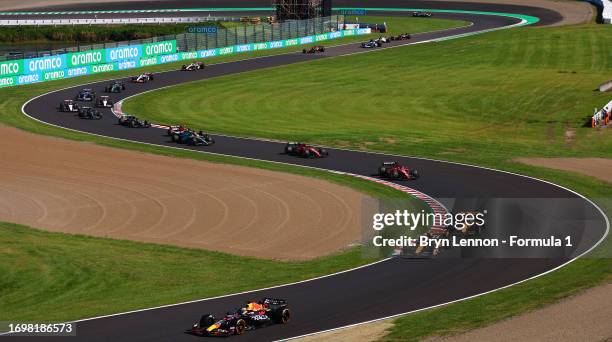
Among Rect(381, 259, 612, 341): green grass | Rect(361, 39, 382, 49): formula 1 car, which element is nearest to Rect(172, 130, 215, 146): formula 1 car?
Rect(381, 259, 612, 341): green grass

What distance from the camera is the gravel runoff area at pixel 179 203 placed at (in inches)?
1649

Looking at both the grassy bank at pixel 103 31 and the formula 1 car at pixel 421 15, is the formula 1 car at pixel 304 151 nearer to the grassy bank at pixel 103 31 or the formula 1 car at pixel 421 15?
the grassy bank at pixel 103 31

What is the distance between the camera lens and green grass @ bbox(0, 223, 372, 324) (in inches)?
1271

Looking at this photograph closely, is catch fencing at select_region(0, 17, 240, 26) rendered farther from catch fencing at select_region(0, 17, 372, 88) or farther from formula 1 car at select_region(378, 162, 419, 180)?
formula 1 car at select_region(378, 162, 419, 180)

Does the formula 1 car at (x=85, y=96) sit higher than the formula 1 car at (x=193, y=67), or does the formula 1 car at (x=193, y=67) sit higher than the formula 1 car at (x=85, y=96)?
the formula 1 car at (x=85, y=96)

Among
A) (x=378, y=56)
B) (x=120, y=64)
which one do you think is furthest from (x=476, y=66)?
(x=120, y=64)

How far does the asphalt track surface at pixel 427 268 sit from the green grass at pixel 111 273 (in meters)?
1.42

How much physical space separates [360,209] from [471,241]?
27.9ft

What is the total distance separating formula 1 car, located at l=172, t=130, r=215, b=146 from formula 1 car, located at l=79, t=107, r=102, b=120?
1168 centimetres

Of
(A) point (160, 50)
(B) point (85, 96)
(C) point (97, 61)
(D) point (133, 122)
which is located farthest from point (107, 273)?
(A) point (160, 50)

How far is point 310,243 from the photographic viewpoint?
1614 inches

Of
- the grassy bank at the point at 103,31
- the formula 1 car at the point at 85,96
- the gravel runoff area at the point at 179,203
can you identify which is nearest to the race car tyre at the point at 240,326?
the gravel runoff area at the point at 179,203

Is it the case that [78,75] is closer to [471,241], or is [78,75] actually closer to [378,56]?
[378,56]

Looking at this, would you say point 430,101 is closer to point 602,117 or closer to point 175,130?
point 602,117
